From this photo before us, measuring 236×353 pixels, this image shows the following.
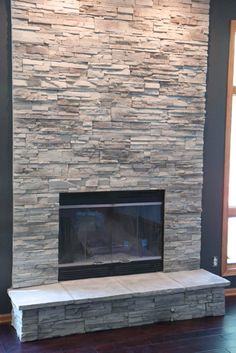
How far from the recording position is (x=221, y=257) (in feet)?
15.3

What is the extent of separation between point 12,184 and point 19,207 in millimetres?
198

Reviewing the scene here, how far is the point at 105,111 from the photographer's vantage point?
4.07 meters

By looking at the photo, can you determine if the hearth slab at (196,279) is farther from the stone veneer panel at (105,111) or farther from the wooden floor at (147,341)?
the wooden floor at (147,341)

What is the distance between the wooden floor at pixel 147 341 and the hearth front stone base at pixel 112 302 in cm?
8

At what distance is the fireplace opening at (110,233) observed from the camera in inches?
163

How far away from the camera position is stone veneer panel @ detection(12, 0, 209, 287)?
384 cm

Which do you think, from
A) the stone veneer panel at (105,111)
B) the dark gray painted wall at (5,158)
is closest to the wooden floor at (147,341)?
the dark gray painted wall at (5,158)

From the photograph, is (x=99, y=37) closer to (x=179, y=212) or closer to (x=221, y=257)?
(x=179, y=212)

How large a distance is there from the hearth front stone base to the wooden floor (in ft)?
0.25

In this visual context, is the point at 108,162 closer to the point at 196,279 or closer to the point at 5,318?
the point at 196,279

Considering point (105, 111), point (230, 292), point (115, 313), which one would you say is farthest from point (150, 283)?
point (105, 111)

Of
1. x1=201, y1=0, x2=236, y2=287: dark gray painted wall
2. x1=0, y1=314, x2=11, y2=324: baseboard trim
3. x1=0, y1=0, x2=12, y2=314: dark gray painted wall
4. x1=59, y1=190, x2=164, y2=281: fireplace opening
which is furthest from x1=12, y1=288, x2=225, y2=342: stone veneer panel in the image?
x1=201, y1=0, x2=236, y2=287: dark gray painted wall

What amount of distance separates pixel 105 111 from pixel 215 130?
1.17 m

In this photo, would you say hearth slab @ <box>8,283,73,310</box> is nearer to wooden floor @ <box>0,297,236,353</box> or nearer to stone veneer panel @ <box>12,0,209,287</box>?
stone veneer panel @ <box>12,0,209,287</box>
